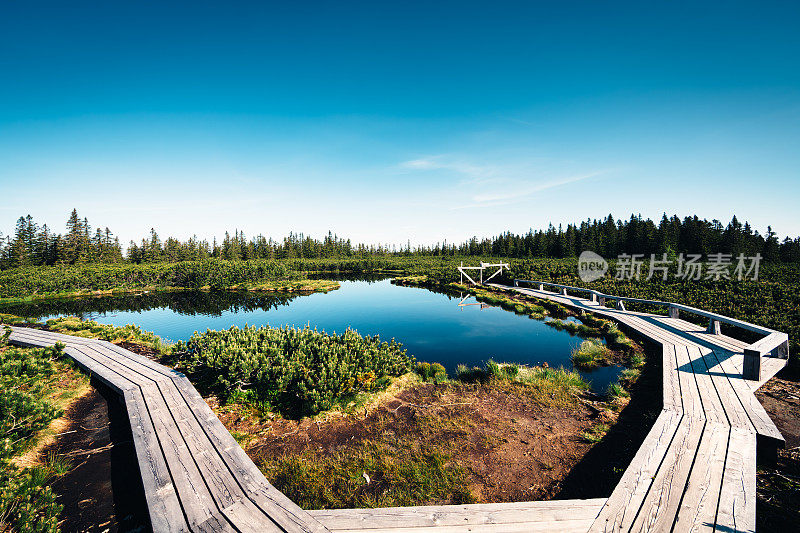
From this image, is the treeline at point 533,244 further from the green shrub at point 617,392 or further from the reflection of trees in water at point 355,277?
the green shrub at point 617,392

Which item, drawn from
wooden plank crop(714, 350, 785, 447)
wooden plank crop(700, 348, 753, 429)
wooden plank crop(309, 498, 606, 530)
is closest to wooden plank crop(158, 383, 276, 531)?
wooden plank crop(309, 498, 606, 530)

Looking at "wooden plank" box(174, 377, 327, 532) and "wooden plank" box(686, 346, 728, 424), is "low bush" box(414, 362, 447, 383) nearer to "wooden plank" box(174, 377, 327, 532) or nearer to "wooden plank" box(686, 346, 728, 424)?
"wooden plank" box(174, 377, 327, 532)

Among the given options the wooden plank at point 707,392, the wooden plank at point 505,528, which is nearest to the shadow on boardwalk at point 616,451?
the wooden plank at point 707,392

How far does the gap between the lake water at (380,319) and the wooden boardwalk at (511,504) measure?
11.4 ft

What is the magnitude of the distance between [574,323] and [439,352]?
27.5 ft

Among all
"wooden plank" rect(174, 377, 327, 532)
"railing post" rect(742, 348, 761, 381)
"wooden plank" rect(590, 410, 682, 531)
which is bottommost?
"wooden plank" rect(590, 410, 682, 531)

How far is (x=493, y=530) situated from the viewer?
3.12 m

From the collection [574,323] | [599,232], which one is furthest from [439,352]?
[599,232]

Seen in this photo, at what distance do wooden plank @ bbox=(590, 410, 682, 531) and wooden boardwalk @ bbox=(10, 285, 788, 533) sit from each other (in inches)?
0.5

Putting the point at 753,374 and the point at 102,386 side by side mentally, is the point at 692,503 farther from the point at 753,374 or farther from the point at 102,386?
the point at 102,386

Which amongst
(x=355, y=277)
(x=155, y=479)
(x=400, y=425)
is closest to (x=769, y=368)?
(x=400, y=425)

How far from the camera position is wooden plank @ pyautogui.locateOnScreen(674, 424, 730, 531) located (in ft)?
10.6

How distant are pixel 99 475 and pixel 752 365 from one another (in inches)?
490

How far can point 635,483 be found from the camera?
12.3 feet
